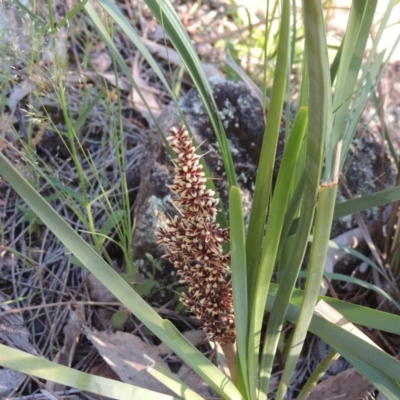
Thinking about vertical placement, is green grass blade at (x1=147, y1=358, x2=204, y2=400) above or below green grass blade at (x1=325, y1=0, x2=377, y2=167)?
below

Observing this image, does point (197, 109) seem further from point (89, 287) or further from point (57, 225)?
point (57, 225)

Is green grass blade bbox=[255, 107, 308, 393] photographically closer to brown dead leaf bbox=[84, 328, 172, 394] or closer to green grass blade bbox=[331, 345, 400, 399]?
green grass blade bbox=[331, 345, 400, 399]

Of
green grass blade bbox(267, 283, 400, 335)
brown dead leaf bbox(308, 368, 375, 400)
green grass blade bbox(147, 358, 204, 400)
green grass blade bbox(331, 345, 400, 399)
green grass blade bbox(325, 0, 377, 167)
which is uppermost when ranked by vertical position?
green grass blade bbox(325, 0, 377, 167)

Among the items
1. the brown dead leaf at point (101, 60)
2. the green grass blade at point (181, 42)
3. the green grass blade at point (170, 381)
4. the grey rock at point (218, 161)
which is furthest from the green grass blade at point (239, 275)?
the brown dead leaf at point (101, 60)

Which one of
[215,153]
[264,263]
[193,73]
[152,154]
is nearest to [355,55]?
[193,73]

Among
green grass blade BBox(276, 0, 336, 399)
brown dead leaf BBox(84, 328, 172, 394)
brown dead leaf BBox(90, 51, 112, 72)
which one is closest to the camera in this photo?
green grass blade BBox(276, 0, 336, 399)

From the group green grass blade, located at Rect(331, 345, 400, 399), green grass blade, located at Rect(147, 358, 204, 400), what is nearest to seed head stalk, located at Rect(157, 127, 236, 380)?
green grass blade, located at Rect(147, 358, 204, 400)

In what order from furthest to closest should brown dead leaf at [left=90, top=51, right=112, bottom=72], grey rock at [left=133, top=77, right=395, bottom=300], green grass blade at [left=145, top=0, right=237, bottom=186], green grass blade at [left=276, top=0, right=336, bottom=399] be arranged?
brown dead leaf at [left=90, top=51, right=112, bottom=72] → grey rock at [left=133, top=77, right=395, bottom=300] → green grass blade at [left=145, top=0, right=237, bottom=186] → green grass blade at [left=276, top=0, right=336, bottom=399]

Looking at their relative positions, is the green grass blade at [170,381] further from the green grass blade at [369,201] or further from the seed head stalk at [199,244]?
the green grass blade at [369,201]
